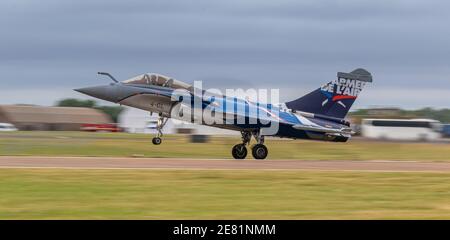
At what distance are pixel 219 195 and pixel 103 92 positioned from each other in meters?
14.5

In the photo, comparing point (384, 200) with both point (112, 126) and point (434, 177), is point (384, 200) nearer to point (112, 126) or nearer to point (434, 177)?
point (434, 177)

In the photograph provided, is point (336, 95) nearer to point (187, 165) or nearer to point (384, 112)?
point (187, 165)

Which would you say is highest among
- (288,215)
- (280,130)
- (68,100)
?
(68,100)

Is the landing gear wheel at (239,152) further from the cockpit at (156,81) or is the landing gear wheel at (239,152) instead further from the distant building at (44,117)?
the distant building at (44,117)

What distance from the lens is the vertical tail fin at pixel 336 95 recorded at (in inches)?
Result: 1278

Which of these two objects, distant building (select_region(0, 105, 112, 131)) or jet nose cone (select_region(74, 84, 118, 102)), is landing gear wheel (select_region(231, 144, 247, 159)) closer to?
jet nose cone (select_region(74, 84, 118, 102))

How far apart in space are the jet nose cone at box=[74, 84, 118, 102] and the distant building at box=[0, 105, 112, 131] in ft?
177

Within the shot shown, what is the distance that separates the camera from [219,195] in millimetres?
18047

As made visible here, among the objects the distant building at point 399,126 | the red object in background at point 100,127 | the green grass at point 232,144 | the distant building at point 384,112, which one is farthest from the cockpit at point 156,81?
the red object in background at point 100,127

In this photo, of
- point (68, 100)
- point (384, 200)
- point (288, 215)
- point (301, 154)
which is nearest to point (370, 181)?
point (384, 200)

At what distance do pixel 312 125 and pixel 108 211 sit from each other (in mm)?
18205

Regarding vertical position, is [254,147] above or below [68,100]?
below

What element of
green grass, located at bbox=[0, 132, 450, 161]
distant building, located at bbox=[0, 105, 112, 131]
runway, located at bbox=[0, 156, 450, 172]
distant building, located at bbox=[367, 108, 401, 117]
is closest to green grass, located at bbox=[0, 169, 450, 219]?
runway, located at bbox=[0, 156, 450, 172]

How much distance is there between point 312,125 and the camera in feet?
105
